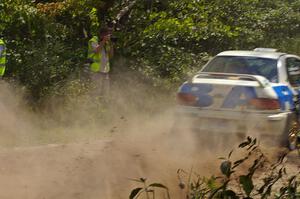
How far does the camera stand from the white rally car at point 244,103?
8.38 meters

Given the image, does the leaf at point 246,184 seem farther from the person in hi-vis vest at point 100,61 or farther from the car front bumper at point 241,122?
the person in hi-vis vest at point 100,61

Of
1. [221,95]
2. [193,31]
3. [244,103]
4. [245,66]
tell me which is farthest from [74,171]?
[193,31]

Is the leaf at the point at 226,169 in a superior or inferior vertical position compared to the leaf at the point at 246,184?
superior

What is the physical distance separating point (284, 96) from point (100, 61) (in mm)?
4562

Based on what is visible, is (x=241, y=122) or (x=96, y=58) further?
(x=96, y=58)

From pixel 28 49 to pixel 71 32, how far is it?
1653 mm

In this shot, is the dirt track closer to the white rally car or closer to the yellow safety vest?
the white rally car

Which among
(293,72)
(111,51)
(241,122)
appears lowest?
(111,51)

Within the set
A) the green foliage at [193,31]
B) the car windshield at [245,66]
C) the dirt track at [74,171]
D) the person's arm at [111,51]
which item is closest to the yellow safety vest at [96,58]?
the person's arm at [111,51]

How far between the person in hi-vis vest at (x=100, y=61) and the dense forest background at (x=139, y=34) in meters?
0.37

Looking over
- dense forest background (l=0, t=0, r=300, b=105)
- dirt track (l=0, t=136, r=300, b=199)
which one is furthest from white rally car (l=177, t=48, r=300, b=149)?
dense forest background (l=0, t=0, r=300, b=105)

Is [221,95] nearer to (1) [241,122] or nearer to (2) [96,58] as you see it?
(1) [241,122]

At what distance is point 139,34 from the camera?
13648 mm

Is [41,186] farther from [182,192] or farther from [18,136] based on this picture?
[18,136]
